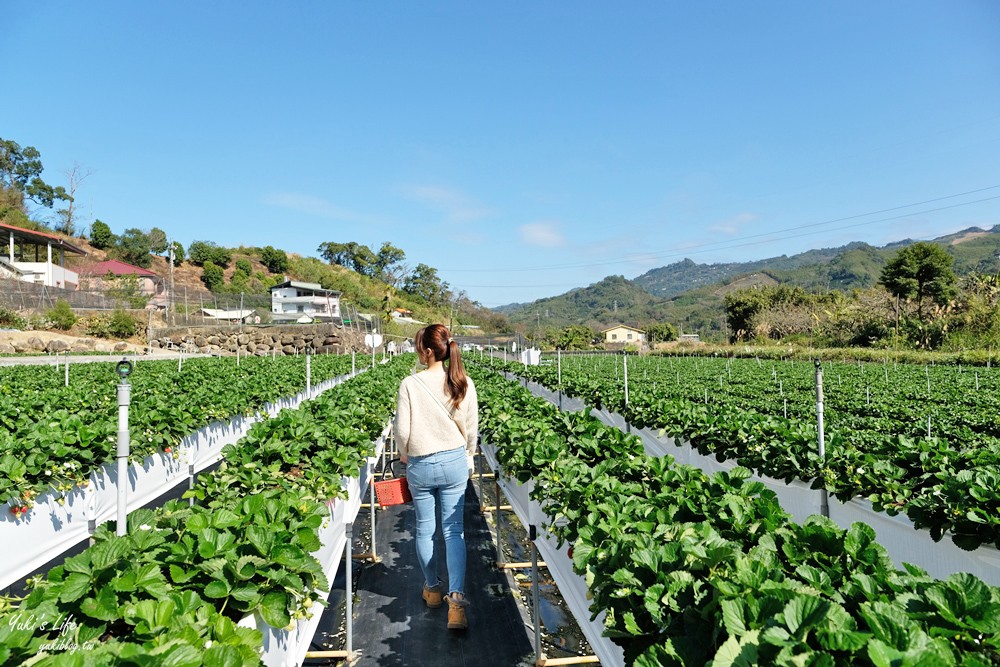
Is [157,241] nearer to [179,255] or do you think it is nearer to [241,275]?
[179,255]

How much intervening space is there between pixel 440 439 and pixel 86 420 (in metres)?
4.79

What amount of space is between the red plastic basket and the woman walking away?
328 mm

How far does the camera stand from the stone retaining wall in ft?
110

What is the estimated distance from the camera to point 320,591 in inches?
113

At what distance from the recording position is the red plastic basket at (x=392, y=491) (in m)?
4.22

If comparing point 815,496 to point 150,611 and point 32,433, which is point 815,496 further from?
point 32,433

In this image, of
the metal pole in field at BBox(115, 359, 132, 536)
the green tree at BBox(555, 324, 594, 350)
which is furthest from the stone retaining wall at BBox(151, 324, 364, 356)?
the green tree at BBox(555, 324, 594, 350)

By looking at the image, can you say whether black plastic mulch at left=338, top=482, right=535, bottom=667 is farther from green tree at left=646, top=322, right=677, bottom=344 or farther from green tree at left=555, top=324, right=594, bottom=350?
green tree at left=646, top=322, right=677, bottom=344

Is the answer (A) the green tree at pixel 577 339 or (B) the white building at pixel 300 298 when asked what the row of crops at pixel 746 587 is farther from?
(A) the green tree at pixel 577 339

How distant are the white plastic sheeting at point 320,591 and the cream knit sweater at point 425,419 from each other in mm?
678

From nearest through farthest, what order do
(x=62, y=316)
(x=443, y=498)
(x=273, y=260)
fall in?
(x=443, y=498)
(x=62, y=316)
(x=273, y=260)

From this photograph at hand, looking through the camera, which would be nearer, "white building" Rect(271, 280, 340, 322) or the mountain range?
"white building" Rect(271, 280, 340, 322)

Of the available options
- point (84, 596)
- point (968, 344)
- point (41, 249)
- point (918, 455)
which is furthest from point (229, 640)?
point (41, 249)

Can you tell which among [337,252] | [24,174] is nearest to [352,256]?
[337,252]
